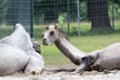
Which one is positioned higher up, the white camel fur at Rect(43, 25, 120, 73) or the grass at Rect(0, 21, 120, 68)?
the white camel fur at Rect(43, 25, 120, 73)

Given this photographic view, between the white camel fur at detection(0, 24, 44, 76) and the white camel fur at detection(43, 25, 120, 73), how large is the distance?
645mm

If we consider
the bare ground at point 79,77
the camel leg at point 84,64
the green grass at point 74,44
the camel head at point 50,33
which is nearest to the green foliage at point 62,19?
the green grass at point 74,44

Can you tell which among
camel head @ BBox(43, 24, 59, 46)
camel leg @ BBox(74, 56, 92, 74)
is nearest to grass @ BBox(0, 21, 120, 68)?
camel head @ BBox(43, 24, 59, 46)

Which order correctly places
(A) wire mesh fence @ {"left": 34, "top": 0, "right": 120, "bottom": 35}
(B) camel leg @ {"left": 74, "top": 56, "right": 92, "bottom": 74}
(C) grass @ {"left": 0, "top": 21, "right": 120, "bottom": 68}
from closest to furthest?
(B) camel leg @ {"left": 74, "top": 56, "right": 92, "bottom": 74}
(C) grass @ {"left": 0, "top": 21, "right": 120, "bottom": 68}
(A) wire mesh fence @ {"left": 34, "top": 0, "right": 120, "bottom": 35}

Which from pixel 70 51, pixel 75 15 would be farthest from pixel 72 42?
pixel 70 51

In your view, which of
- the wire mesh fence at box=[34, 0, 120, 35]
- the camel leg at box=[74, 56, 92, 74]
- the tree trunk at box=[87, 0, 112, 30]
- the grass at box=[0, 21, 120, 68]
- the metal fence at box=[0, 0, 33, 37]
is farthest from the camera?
the tree trunk at box=[87, 0, 112, 30]

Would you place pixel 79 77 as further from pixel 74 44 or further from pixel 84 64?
pixel 74 44

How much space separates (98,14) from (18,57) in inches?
652

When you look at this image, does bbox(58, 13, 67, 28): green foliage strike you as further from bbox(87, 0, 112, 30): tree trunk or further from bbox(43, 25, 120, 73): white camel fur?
bbox(43, 25, 120, 73): white camel fur

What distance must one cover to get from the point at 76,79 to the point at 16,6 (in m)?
11.2

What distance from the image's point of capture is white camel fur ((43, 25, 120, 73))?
28.8 ft

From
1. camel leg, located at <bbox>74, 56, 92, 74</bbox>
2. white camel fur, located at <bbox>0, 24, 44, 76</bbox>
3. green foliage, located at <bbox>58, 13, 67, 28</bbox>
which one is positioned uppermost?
white camel fur, located at <bbox>0, 24, 44, 76</bbox>

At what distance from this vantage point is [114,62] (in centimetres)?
874

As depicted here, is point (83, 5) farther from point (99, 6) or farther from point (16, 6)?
point (16, 6)
